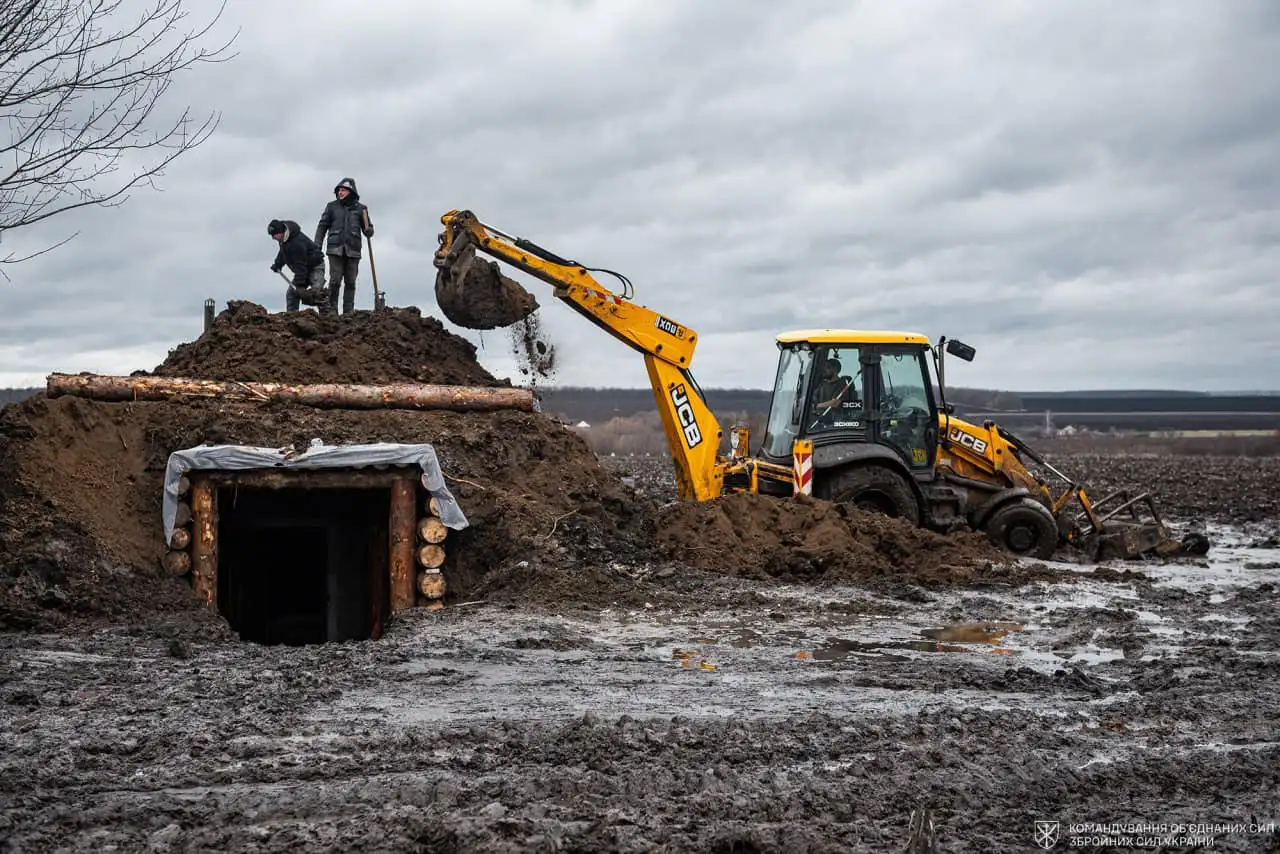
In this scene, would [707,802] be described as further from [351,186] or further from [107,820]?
[351,186]

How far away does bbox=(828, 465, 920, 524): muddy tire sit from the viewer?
15430mm

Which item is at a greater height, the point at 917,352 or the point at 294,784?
the point at 917,352

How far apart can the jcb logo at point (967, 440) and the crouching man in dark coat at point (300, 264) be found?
7.87 meters

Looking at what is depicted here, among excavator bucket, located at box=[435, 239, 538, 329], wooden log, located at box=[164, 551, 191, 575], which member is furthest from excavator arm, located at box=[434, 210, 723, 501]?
wooden log, located at box=[164, 551, 191, 575]

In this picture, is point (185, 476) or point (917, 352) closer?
point (185, 476)

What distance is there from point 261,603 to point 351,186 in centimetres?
502

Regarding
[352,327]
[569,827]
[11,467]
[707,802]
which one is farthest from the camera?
[352,327]

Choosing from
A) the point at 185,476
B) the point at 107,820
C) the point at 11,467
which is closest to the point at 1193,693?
the point at 107,820

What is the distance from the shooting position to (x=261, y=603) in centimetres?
1576

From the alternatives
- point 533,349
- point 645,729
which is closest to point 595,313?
point 533,349

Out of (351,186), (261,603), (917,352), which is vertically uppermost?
(351,186)

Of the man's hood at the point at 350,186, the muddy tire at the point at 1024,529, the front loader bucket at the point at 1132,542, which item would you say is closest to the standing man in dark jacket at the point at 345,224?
the man's hood at the point at 350,186

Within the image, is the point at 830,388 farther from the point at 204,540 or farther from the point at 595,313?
the point at 204,540

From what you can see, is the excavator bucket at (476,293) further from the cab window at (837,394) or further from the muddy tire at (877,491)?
the muddy tire at (877,491)
